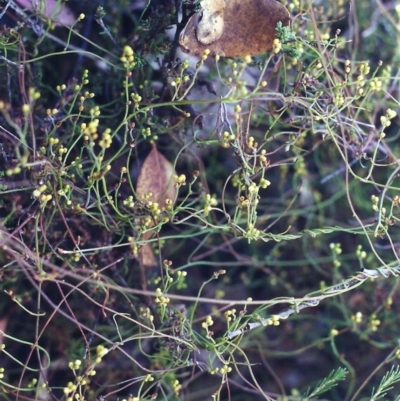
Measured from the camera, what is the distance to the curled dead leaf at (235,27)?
663 mm

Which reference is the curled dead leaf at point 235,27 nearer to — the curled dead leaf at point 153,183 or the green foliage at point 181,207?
the green foliage at point 181,207

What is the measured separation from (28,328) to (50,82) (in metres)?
0.37

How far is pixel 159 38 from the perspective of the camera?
2.34 feet

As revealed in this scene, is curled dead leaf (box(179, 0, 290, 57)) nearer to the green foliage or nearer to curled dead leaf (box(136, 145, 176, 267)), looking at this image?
the green foliage

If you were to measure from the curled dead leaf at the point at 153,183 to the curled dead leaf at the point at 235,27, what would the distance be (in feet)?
0.53

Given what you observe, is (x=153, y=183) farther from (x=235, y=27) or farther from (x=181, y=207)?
(x=235, y=27)

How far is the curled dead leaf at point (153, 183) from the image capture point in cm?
74

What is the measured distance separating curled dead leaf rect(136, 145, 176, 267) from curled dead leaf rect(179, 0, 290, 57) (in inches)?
6.4

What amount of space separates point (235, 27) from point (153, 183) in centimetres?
23

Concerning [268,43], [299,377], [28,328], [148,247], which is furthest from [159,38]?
[299,377]

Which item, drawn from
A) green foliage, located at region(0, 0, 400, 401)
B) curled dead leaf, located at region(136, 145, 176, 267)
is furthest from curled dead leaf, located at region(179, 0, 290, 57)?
curled dead leaf, located at region(136, 145, 176, 267)

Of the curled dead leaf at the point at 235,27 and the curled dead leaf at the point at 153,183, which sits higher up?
the curled dead leaf at the point at 235,27

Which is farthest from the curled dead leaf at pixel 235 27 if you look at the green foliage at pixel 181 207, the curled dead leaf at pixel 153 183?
the curled dead leaf at pixel 153 183

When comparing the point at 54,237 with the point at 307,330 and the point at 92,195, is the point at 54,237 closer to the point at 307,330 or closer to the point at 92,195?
the point at 92,195
